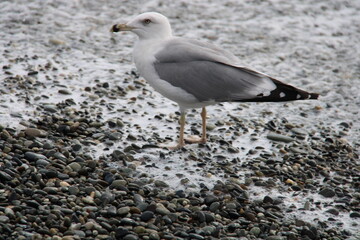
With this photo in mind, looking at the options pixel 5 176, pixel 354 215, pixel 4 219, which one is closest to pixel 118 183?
pixel 5 176

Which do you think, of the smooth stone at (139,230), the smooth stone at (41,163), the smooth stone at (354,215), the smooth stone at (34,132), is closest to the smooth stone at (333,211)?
the smooth stone at (354,215)

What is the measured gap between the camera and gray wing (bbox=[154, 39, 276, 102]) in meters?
6.83

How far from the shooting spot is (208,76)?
686 centimetres

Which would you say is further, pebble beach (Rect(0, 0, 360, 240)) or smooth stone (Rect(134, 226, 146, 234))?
pebble beach (Rect(0, 0, 360, 240))

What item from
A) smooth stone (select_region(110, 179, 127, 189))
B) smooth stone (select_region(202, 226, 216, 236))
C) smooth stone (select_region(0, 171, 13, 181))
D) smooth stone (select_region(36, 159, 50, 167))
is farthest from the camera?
smooth stone (select_region(36, 159, 50, 167))

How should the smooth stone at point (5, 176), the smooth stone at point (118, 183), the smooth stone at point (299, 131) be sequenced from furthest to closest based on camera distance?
the smooth stone at point (299, 131)
the smooth stone at point (118, 183)
the smooth stone at point (5, 176)

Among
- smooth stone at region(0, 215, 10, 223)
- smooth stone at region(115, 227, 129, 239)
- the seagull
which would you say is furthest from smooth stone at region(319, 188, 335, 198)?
smooth stone at region(0, 215, 10, 223)

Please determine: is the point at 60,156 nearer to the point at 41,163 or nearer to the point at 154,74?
the point at 41,163

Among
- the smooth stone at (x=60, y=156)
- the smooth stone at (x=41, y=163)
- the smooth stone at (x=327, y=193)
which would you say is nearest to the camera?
the smooth stone at (x=41, y=163)

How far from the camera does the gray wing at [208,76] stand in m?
6.83

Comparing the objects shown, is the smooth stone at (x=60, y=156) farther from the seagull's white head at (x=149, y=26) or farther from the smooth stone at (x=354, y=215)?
the smooth stone at (x=354, y=215)

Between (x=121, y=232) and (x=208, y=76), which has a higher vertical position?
(x=208, y=76)

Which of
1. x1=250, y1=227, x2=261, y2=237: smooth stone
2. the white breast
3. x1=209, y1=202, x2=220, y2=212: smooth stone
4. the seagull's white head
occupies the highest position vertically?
the seagull's white head

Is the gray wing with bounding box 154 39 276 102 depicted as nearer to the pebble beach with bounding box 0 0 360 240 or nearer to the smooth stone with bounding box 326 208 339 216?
the pebble beach with bounding box 0 0 360 240
